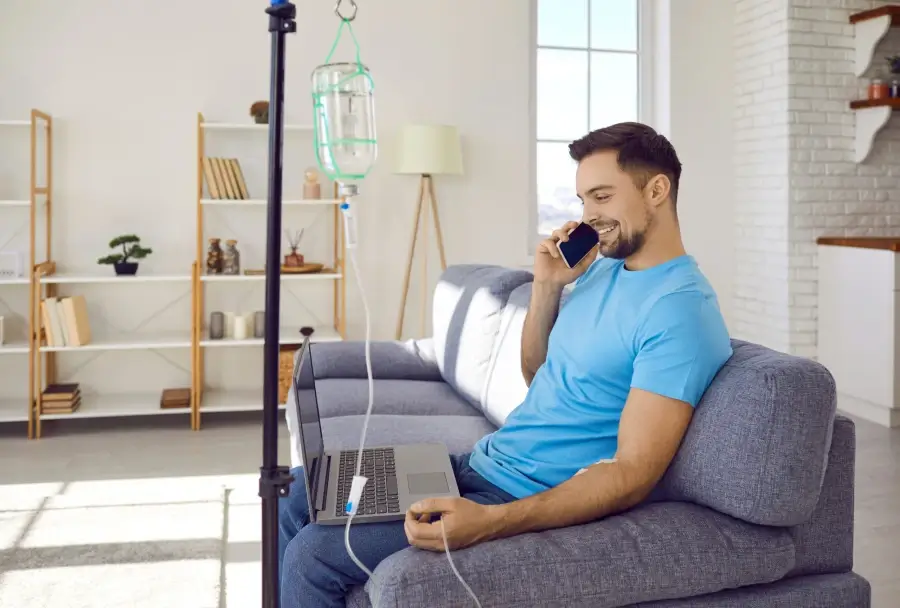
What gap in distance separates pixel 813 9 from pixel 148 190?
3.77 metres

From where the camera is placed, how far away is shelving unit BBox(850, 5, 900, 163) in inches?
200

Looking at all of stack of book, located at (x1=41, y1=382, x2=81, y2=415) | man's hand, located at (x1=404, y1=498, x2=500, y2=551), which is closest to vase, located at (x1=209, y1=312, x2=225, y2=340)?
stack of book, located at (x1=41, y1=382, x2=81, y2=415)

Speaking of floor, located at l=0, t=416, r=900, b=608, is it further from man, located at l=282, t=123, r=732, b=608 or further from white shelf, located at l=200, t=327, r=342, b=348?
man, located at l=282, t=123, r=732, b=608

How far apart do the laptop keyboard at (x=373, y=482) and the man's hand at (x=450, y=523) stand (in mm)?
218

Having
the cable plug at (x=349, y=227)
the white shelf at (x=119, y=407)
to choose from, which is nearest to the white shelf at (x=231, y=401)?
the white shelf at (x=119, y=407)

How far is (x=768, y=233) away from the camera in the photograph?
5.43 metres

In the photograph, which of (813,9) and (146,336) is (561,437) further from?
(813,9)

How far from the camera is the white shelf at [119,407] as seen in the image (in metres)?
4.59

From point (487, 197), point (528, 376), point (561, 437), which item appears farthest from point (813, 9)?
point (561, 437)

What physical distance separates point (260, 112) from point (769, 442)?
3813 millimetres

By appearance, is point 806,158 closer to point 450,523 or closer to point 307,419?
point 307,419

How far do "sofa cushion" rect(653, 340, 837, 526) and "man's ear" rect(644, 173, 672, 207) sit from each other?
0.37 m

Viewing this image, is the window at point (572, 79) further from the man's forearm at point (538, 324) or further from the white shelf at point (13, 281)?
the man's forearm at point (538, 324)

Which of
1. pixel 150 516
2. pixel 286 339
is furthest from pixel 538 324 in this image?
pixel 286 339
